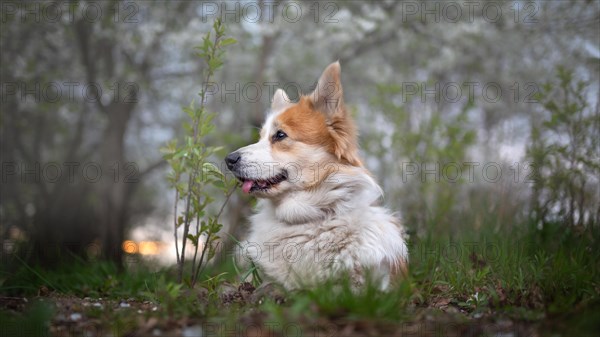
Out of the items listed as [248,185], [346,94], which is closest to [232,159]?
[248,185]

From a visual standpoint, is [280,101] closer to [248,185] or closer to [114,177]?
[248,185]

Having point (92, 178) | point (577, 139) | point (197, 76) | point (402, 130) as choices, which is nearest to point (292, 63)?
point (197, 76)

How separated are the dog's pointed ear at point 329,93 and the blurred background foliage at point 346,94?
5.58 feet

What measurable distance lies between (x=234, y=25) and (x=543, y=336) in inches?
338

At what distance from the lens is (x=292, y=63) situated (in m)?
12.2

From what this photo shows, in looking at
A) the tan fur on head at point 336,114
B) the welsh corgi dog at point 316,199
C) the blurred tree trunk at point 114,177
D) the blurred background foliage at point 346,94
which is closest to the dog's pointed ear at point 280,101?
the welsh corgi dog at point 316,199

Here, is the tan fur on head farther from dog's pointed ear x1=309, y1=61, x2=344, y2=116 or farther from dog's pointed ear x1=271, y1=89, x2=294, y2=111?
dog's pointed ear x1=271, y1=89, x2=294, y2=111

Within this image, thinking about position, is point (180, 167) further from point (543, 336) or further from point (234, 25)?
point (234, 25)

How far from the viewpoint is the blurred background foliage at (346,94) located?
5.68m

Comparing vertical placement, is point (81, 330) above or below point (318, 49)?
below

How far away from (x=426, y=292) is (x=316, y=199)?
3.57ft

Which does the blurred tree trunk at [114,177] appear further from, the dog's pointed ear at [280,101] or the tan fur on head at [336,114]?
the tan fur on head at [336,114]

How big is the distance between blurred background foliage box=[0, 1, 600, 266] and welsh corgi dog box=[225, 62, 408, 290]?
5.59 feet

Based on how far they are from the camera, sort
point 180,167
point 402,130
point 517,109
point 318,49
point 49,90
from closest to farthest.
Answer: point 180,167 → point 402,130 → point 49,90 → point 318,49 → point 517,109
